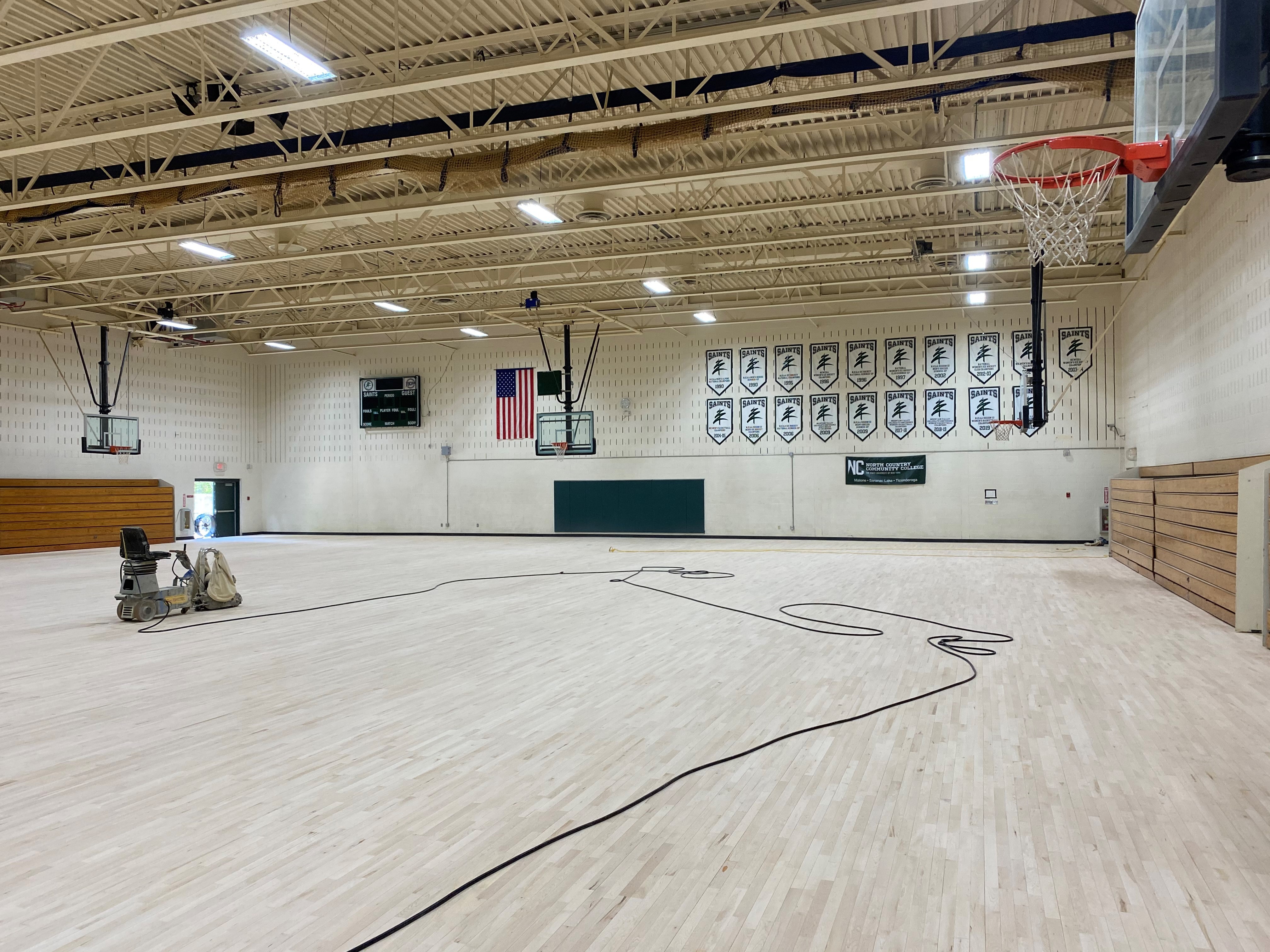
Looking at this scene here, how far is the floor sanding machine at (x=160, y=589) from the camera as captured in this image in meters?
8.75

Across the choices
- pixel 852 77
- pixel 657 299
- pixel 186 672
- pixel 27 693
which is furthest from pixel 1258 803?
pixel 657 299

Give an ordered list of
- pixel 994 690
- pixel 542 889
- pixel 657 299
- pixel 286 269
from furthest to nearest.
→ pixel 657 299
pixel 286 269
pixel 994 690
pixel 542 889

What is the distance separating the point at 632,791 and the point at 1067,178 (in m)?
5.96

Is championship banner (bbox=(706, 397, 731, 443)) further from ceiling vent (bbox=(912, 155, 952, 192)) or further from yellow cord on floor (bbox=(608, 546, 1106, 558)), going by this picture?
ceiling vent (bbox=(912, 155, 952, 192))

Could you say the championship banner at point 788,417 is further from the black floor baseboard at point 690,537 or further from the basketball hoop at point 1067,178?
the basketball hoop at point 1067,178

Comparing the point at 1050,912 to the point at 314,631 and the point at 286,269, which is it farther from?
the point at 286,269

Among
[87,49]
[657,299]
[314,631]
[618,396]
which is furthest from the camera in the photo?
[618,396]

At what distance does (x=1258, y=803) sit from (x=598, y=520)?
67.1 ft

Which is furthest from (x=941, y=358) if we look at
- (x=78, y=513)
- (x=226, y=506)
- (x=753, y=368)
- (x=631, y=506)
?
(x=78, y=513)

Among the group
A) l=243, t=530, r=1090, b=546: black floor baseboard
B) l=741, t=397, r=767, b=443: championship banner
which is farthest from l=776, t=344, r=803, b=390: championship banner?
l=243, t=530, r=1090, b=546: black floor baseboard

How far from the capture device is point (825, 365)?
2144 centimetres

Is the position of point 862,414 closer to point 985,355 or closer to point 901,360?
point 901,360

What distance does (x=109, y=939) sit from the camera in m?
2.46

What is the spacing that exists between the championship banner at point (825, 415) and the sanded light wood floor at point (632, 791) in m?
13.7
